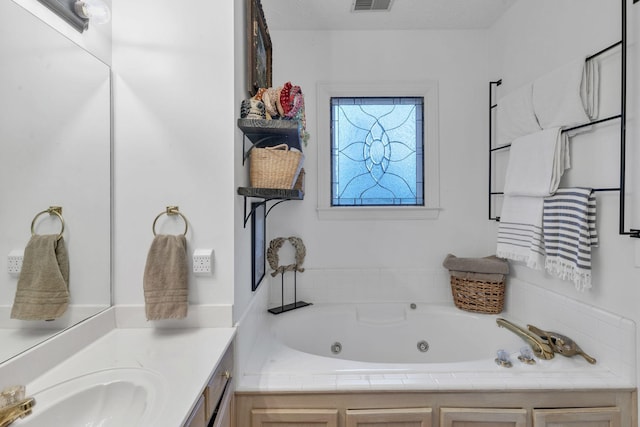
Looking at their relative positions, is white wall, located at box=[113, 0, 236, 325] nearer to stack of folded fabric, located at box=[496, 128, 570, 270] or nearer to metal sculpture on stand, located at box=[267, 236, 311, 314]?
metal sculpture on stand, located at box=[267, 236, 311, 314]

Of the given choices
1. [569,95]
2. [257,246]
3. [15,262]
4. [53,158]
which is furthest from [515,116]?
[15,262]

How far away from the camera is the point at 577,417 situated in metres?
1.17

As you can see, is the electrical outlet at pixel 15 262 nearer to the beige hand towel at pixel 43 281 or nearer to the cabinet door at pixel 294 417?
the beige hand towel at pixel 43 281

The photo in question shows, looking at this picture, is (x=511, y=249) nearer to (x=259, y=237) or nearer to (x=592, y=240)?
(x=592, y=240)

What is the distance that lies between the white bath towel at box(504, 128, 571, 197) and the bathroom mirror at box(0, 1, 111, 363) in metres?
2.04

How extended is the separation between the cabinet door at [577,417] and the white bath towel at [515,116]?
135 cm

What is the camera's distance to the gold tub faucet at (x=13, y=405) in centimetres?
64

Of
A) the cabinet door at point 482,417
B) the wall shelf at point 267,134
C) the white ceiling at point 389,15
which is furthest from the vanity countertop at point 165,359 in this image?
the white ceiling at point 389,15

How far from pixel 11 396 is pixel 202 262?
62cm

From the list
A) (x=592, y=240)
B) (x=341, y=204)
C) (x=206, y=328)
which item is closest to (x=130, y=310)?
(x=206, y=328)

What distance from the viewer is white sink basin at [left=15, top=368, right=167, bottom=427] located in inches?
28.9

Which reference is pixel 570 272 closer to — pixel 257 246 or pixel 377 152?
pixel 377 152

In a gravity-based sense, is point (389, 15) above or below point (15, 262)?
above

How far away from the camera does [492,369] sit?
1.27 meters
